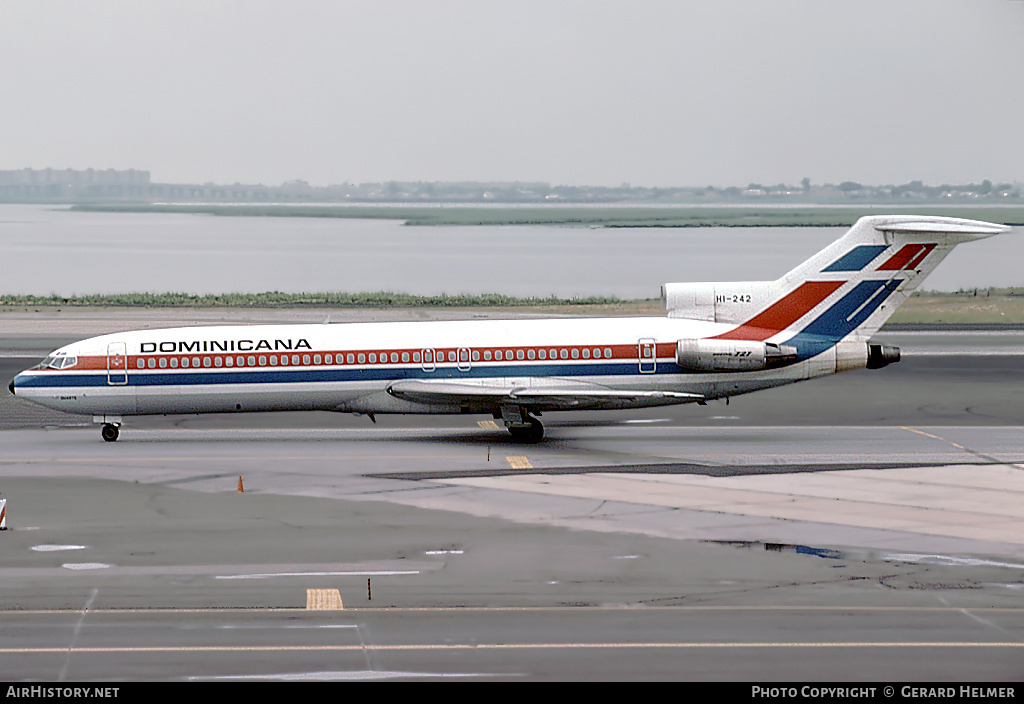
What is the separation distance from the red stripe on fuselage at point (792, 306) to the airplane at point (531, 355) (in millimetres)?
29

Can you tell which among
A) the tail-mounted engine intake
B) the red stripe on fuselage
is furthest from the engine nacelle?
the tail-mounted engine intake

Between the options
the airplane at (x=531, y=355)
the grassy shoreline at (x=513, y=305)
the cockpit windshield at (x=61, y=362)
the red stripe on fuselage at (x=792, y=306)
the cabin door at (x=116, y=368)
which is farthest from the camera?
the grassy shoreline at (x=513, y=305)

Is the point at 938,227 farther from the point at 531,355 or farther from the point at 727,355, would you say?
the point at 531,355

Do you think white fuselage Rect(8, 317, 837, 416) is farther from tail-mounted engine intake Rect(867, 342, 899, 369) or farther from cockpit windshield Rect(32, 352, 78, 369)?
tail-mounted engine intake Rect(867, 342, 899, 369)

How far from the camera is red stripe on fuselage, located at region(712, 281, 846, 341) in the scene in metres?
35.8

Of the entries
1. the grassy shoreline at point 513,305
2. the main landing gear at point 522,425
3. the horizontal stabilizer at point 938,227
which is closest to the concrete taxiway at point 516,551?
the main landing gear at point 522,425

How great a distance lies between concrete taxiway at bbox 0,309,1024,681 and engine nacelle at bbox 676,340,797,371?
229 centimetres

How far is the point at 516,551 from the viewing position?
74.7 ft

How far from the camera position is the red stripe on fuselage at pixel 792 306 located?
35812 mm

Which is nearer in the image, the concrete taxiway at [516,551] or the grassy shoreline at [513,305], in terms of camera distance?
the concrete taxiway at [516,551]

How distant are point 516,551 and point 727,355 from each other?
46.3 feet

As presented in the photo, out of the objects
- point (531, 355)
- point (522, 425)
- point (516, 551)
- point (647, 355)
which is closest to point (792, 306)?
point (647, 355)

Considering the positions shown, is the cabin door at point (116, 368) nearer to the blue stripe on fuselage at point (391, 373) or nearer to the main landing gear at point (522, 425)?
the blue stripe on fuselage at point (391, 373)

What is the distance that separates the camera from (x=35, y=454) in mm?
33812
